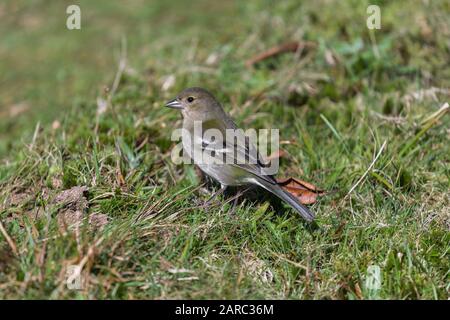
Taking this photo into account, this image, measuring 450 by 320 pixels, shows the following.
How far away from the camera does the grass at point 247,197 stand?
406 centimetres

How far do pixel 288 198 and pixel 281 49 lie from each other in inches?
119

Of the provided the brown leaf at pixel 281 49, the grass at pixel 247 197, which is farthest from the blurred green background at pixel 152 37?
the brown leaf at pixel 281 49

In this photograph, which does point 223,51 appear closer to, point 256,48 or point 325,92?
point 256,48

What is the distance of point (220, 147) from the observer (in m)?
5.31

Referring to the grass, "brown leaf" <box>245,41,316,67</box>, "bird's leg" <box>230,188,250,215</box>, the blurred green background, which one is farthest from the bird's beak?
"brown leaf" <box>245,41,316,67</box>

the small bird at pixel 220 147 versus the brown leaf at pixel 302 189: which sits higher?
the small bird at pixel 220 147

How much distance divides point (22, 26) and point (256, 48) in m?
4.18

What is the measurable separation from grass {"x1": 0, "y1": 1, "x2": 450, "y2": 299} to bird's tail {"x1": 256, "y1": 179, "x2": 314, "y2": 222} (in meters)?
0.14

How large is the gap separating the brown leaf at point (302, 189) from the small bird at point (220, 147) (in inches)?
7.9

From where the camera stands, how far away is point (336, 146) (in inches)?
229

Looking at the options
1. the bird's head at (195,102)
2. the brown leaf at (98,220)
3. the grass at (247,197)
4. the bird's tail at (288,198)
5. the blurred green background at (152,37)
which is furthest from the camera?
the blurred green background at (152,37)

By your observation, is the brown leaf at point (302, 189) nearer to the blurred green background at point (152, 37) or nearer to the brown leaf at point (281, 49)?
the blurred green background at point (152, 37)
